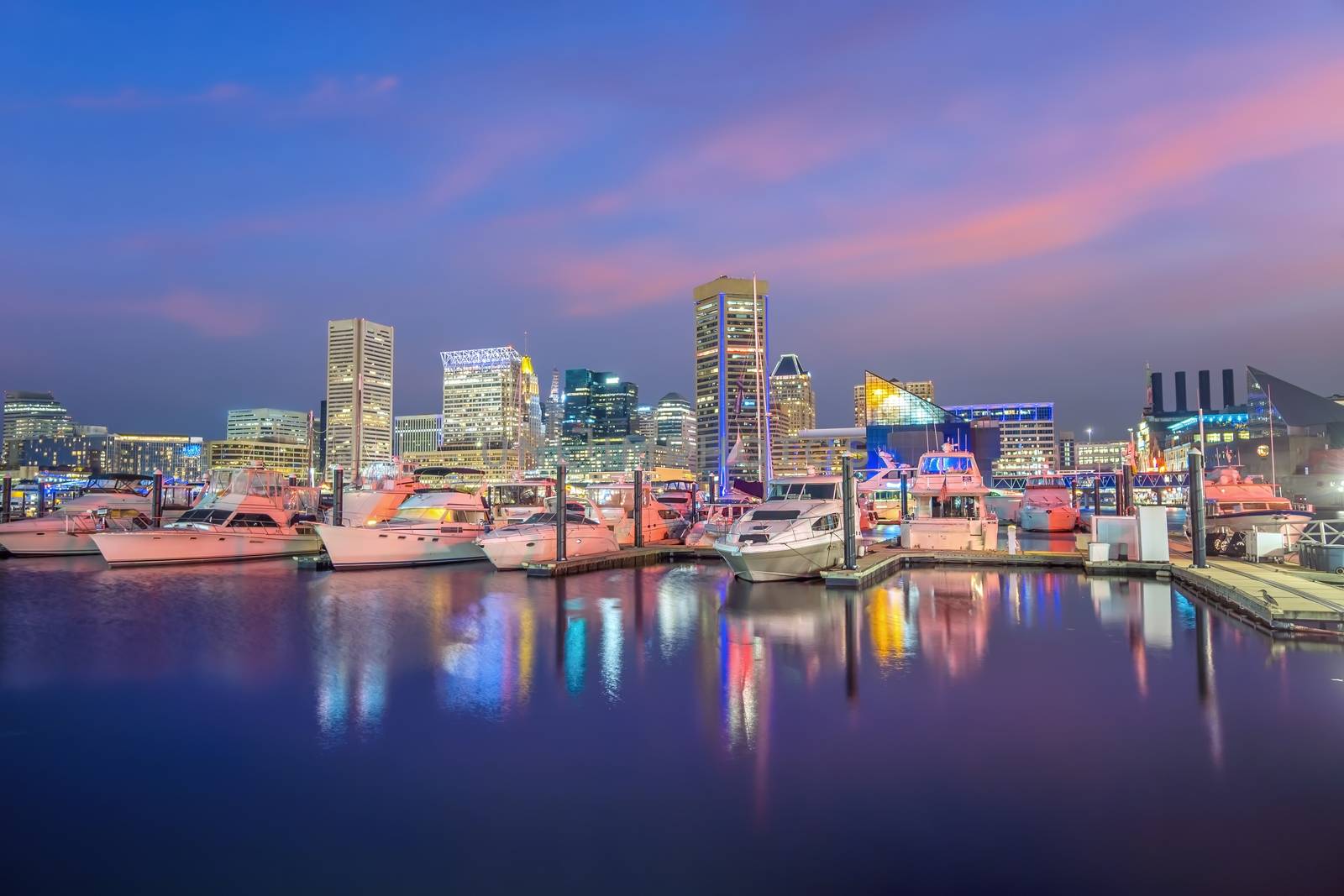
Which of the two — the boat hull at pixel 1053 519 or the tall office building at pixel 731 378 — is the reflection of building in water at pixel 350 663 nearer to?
the tall office building at pixel 731 378

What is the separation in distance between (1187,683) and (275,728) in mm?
14582

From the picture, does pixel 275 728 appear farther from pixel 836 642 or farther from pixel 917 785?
pixel 836 642

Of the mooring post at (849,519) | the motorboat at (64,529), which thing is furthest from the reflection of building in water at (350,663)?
the motorboat at (64,529)

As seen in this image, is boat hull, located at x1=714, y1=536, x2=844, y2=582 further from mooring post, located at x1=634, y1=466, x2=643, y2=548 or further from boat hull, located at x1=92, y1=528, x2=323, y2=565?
boat hull, located at x1=92, y1=528, x2=323, y2=565

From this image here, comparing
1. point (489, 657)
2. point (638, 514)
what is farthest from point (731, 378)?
point (489, 657)

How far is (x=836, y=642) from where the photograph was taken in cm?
1594

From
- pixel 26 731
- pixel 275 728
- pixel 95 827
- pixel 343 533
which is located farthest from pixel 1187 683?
pixel 343 533

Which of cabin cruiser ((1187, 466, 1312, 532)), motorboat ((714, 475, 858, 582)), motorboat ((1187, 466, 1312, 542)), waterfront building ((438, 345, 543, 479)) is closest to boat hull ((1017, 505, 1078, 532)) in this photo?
motorboat ((1187, 466, 1312, 542))

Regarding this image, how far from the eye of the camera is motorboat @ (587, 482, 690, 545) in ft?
122

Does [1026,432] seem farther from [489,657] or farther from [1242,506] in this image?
[489,657]

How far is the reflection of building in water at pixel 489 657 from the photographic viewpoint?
12.1 m

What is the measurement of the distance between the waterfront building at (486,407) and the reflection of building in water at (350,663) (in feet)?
452

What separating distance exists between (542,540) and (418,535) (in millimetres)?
5650

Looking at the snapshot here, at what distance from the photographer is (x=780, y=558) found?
929 inches
